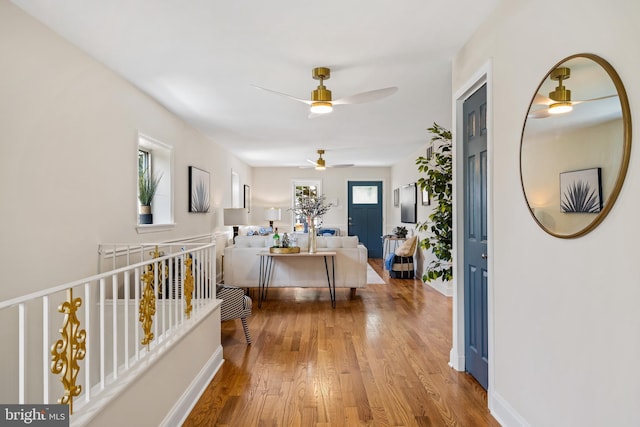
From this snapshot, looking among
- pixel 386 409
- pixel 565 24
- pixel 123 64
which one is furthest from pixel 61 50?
pixel 386 409

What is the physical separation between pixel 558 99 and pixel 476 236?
130 centimetres

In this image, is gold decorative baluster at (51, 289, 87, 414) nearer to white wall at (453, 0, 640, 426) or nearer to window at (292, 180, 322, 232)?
white wall at (453, 0, 640, 426)

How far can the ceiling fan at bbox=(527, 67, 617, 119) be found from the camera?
1693 mm

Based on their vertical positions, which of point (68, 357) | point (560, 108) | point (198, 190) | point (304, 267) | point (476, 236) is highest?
point (560, 108)

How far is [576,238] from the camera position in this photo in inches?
65.4

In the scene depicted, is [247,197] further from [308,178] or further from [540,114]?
[540,114]

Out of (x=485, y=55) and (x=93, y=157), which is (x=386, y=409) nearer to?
(x=485, y=55)

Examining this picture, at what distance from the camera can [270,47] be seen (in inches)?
117

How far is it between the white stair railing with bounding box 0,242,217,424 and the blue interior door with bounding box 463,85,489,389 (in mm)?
2028

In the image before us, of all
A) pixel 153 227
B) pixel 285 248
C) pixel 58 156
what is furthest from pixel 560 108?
pixel 285 248

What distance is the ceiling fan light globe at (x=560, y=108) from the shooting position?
1684 millimetres

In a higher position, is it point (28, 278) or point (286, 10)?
point (286, 10)

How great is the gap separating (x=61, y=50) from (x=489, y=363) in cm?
360

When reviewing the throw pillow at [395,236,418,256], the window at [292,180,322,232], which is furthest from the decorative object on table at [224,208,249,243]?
the window at [292,180,322,232]
